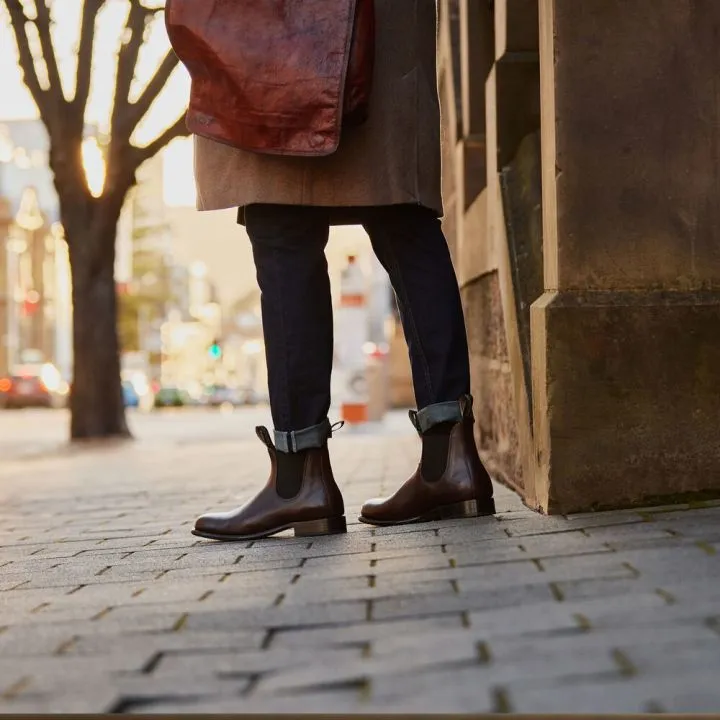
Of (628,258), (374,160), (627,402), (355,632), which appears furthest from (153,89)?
(355,632)

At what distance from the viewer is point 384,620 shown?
7.30ft

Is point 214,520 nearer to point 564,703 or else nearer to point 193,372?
point 564,703

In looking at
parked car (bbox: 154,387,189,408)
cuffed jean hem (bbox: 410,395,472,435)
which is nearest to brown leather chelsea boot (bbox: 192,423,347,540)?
cuffed jean hem (bbox: 410,395,472,435)

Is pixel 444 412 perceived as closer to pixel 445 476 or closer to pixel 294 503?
pixel 445 476

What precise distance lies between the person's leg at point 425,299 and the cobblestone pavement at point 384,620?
40cm

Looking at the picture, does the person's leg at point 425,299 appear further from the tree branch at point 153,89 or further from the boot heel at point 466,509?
the tree branch at point 153,89

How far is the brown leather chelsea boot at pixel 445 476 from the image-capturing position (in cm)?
344

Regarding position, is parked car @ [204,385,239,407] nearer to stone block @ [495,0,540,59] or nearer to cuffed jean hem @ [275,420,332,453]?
stone block @ [495,0,540,59]

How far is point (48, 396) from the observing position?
3928 centimetres

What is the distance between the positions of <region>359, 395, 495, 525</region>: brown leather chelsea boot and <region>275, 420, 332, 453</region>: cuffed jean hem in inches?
10.6

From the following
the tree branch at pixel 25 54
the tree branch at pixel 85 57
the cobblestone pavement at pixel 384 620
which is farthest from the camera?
the tree branch at pixel 85 57

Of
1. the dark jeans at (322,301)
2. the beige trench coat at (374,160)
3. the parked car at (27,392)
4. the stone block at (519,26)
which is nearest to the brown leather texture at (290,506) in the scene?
the dark jeans at (322,301)

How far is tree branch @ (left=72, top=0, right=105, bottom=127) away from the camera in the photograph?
577 inches

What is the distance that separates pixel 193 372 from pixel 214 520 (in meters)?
102
